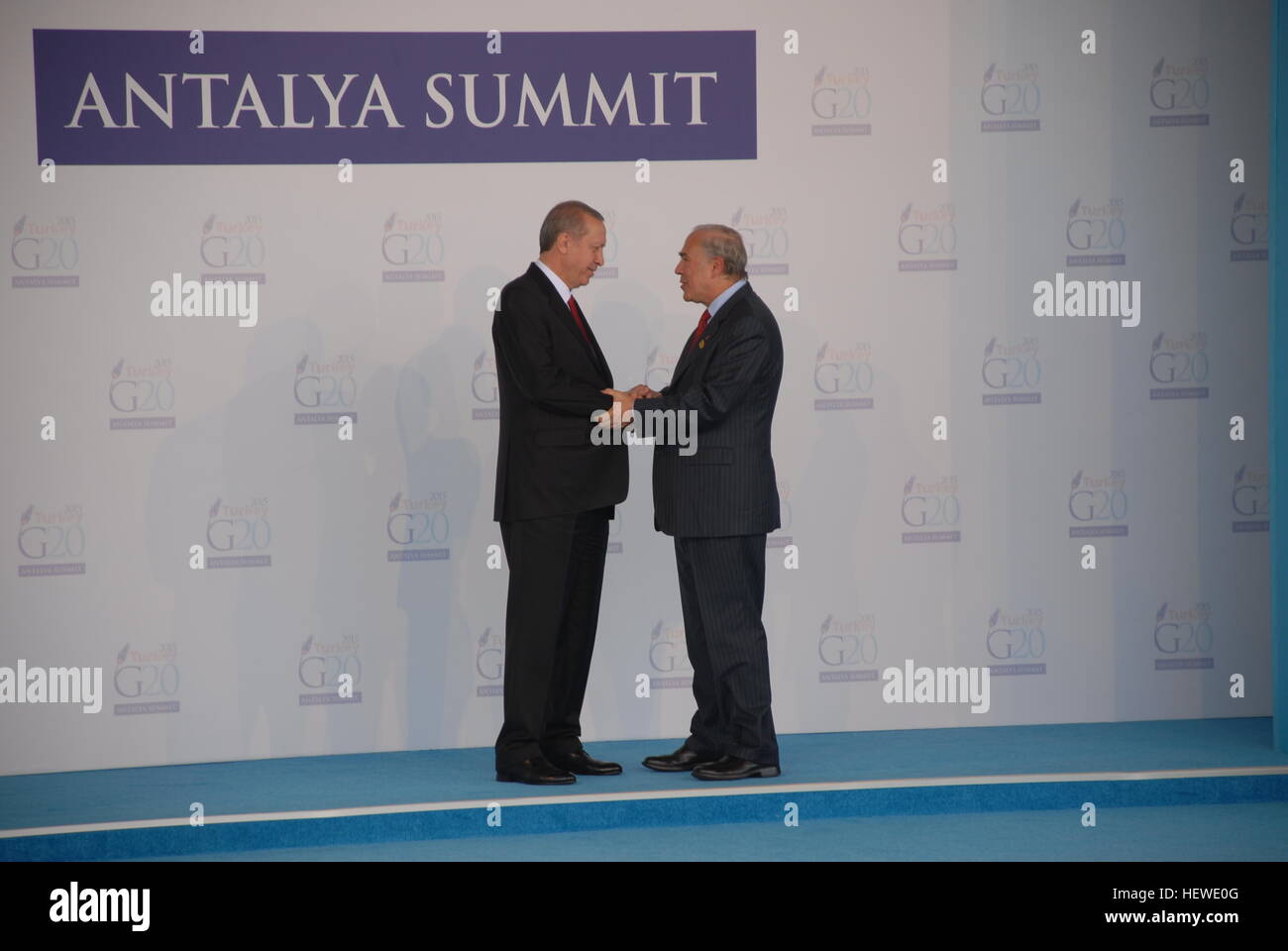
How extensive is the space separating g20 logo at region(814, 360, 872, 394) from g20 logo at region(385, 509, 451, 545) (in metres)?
1.52

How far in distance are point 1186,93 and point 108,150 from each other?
4100mm

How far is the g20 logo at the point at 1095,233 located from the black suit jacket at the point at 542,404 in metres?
2.18

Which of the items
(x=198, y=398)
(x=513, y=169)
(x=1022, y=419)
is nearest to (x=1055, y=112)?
(x=1022, y=419)

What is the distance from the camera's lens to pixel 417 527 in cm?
539

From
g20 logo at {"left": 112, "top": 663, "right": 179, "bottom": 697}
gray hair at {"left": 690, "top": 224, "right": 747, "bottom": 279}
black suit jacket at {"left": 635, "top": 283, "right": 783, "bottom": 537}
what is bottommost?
g20 logo at {"left": 112, "top": 663, "right": 179, "bottom": 697}

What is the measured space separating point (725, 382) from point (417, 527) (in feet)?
4.84

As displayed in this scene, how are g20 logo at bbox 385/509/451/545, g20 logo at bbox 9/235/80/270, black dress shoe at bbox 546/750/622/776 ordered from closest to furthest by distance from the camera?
black dress shoe at bbox 546/750/622/776
g20 logo at bbox 9/235/80/270
g20 logo at bbox 385/509/451/545

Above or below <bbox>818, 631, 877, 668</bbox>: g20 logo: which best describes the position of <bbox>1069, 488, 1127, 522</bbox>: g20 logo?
above

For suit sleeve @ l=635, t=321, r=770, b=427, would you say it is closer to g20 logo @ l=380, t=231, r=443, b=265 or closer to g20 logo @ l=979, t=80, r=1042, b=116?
g20 logo @ l=380, t=231, r=443, b=265

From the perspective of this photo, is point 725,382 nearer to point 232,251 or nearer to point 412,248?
point 412,248

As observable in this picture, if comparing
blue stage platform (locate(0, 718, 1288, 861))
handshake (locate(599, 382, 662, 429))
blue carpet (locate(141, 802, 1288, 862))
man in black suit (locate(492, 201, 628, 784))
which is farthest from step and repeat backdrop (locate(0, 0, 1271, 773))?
blue carpet (locate(141, 802, 1288, 862))

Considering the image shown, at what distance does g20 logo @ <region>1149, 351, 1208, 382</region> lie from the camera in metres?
5.71

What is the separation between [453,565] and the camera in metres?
5.42

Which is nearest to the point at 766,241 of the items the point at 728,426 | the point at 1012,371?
the point at 1012,371
